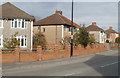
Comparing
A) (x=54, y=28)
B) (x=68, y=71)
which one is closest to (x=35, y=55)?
(x=68, y=71)

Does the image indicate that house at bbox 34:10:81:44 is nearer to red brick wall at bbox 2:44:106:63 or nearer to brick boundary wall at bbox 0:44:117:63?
red brick wall at bbox 2:44:106:63

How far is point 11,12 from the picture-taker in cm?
3453

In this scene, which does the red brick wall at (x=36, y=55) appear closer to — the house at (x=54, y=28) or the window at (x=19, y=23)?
the window at (x=19, y=23)

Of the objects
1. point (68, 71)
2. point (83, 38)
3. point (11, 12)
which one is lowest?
point (68, 71)

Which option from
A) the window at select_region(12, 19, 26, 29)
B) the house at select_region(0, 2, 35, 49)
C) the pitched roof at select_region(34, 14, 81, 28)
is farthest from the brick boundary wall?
the pitched roof at select_region(34, 14, 81, 28)

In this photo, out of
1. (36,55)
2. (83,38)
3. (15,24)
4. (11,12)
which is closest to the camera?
(36,55)

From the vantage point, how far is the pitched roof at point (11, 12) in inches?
1308

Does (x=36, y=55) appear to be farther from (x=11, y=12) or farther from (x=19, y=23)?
(x=11, y=12)

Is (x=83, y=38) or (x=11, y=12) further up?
(x=11, y=12)

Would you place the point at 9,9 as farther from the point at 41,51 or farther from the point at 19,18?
the point at 41,51

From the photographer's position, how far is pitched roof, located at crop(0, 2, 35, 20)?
3322 cm

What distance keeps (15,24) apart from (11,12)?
236 cm

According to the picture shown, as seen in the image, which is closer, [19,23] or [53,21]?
[19,23]

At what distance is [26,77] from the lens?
11102mm
